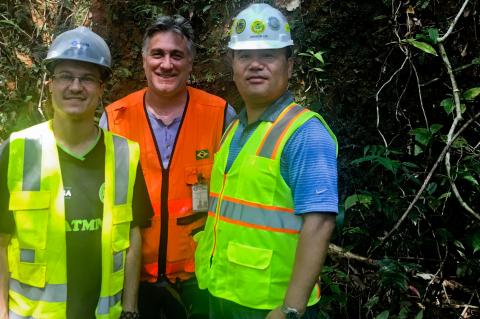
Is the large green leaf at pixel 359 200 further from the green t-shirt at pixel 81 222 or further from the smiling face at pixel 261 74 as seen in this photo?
the green t-shirt at pixel 81 222

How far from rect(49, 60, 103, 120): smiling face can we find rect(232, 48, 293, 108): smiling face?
689 mm

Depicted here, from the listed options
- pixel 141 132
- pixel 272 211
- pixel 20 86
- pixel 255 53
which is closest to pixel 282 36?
pixel 255 53

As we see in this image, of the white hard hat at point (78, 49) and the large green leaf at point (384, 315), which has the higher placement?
the white hard hat at point (78, 49)

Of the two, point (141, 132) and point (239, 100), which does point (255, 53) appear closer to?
point (141, 132)

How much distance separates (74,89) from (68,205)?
1.72 feet

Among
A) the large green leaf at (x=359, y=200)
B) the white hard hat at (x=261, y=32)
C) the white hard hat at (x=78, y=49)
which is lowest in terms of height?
the large green leaf at (x=359, y=200)

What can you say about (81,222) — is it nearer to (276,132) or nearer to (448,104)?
(276,132)

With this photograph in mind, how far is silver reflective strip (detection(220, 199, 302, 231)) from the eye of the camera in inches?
79.6

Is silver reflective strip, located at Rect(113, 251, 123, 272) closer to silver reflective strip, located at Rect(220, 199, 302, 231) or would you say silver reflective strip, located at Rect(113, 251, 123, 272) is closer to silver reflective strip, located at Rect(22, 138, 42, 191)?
silver reflective strip, located at Rect(22, 138, 42, 191)

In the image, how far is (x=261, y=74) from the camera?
223cm

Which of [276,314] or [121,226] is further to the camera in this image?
[121,226]

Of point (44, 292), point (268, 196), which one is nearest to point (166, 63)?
point (268, 196)

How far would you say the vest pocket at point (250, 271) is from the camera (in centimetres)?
203

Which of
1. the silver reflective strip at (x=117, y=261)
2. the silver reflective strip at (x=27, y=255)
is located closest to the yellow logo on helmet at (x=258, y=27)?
the silver reflective strip at (x=117, y=261)
